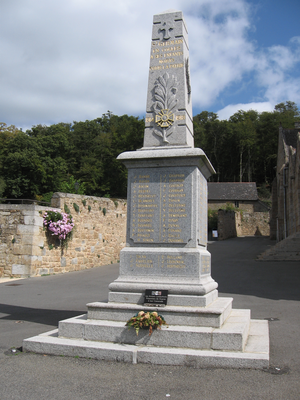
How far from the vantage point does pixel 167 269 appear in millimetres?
5328

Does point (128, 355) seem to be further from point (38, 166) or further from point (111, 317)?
point (38, 166)

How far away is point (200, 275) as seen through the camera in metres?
5.23

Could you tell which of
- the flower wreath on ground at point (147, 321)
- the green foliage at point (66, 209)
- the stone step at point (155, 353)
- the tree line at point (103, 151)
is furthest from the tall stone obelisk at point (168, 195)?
the tree line at point (103, 151)

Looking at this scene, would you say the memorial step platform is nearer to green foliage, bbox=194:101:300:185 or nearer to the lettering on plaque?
the lettering on plaque

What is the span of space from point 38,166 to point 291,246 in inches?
1098

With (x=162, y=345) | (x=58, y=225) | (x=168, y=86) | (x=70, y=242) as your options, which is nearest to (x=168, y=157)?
(x=168, y=86)

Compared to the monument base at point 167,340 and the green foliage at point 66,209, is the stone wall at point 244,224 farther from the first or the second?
the monument base at point 167,340

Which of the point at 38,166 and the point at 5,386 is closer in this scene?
the point at 5,386

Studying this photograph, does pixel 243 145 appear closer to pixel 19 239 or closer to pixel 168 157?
pixel 19 239

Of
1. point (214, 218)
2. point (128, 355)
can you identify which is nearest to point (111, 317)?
point (128, 355)

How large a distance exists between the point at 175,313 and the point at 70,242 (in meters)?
11.6

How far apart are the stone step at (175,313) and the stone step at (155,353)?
375 mm

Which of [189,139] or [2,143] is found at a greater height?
[2,143]

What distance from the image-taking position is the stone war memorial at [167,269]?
4480 millimetres
